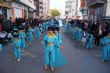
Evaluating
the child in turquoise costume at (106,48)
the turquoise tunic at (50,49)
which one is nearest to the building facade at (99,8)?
the child in turquoise costume at (106,48)

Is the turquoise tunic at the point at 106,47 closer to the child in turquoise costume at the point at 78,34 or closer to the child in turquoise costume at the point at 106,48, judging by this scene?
the child in turquoise costume at the point at 106,48

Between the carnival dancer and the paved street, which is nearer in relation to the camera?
the carnival dancer

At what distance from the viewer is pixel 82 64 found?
1197 cm

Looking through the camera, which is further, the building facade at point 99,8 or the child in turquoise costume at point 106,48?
the building facade at point 99,8

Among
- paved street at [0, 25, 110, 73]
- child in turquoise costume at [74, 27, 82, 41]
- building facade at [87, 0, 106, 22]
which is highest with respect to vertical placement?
building facade at [87, 0, 106, 22]

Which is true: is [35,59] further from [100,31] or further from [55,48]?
[100,31]

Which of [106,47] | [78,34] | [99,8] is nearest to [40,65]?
[106,47]

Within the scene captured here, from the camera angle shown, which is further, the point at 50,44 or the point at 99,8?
the point at 99,8

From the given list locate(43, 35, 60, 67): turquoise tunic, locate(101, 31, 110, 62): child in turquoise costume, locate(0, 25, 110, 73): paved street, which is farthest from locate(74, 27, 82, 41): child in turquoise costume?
locate(43, 35, 60, 67): turquoise tunic

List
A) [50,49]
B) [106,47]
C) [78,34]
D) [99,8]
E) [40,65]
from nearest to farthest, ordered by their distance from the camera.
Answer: [50,49] → [40,65] → [106,47] → [78,34] → [99,8]

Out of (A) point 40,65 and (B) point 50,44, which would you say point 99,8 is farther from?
(B) point 50,44

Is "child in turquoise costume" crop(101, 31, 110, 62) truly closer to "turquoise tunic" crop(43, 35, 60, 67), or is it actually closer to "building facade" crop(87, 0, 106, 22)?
"turquoise tunic" crop(43, 35, 60, 67)

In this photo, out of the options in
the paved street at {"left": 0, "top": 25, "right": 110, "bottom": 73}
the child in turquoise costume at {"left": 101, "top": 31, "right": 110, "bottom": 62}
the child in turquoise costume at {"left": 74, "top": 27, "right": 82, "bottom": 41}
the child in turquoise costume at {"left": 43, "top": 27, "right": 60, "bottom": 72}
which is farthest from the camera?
the child in turquoise costume at {"left": 74, "top": 27, "right": 82, "bottom": 41}

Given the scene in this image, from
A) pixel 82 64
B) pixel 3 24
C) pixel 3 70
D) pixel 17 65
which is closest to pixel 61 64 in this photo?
Answer: pixel 82 64
